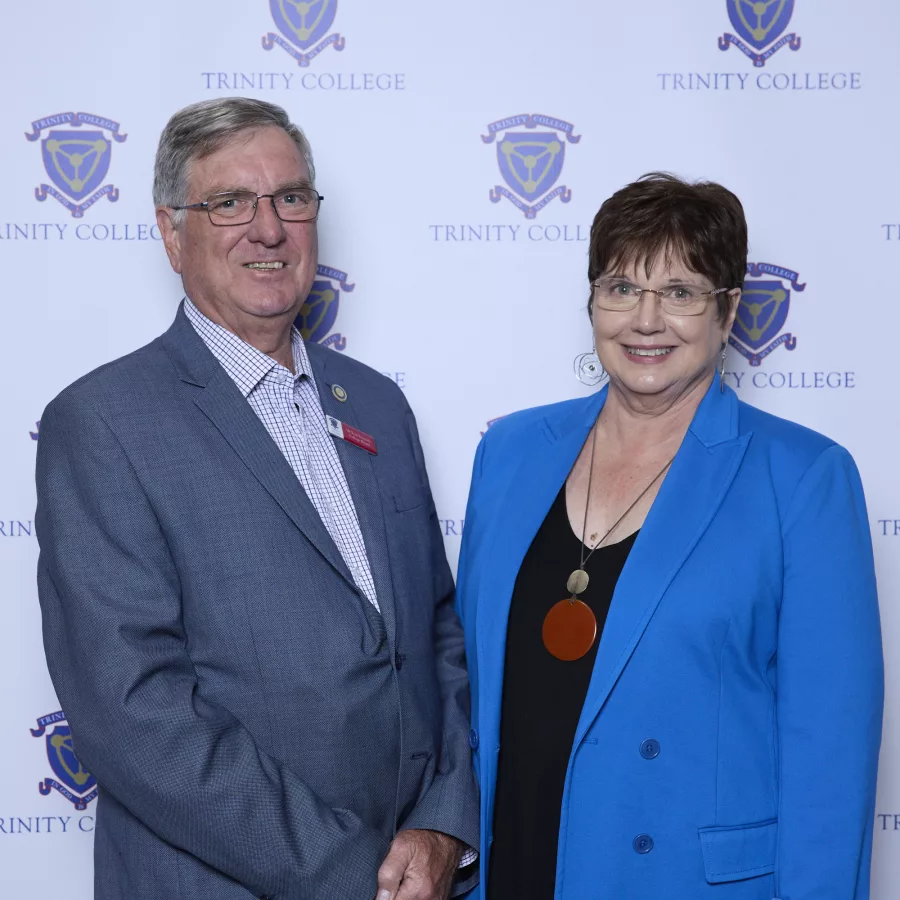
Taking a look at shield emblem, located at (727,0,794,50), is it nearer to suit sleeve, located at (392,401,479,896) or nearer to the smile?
the smile

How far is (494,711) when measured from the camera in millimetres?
1902

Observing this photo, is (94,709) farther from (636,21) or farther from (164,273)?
(636,21)

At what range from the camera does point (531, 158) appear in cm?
256

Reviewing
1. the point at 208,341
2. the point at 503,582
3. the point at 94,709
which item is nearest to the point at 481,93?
the point at 208,341

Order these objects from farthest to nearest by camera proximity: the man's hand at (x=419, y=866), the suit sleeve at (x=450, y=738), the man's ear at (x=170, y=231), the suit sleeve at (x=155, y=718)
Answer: the man's ear at (x=170, y=231)
the suit sleeve at (x=450, y=738)
the man's hand at (x=419, y=866)
the suit sleeve at (x=155, y=718)

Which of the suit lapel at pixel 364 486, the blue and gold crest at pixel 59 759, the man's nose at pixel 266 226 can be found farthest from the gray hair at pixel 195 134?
the blue and gold crest at pixel 59 759

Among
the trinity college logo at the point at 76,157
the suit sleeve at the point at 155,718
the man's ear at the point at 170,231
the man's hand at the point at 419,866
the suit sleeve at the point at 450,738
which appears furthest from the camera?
the trinity college logo at the point at 76,157

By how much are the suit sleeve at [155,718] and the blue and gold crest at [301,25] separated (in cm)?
119

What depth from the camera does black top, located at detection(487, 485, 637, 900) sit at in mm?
1833

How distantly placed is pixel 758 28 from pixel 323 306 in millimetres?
1225

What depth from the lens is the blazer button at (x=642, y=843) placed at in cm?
178

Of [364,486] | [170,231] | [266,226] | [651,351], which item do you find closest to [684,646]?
[651,351]

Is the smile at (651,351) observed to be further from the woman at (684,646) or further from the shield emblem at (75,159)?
the shield emblem at (75,159)

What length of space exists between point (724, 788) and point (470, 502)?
73 centimetres
